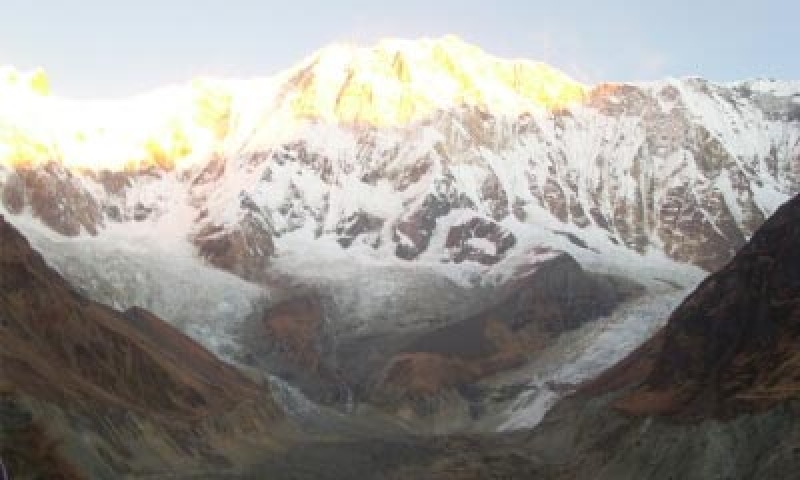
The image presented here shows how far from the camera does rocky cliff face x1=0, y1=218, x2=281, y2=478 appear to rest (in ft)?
329

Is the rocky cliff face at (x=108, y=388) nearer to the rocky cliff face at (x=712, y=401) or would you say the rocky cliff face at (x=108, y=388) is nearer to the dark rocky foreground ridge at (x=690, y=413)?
the dark rocky foreground ridge at (x=690, y=413)

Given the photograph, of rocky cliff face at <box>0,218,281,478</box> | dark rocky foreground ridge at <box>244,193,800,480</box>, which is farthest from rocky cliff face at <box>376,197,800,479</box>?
rocky cliff face at <box>0,218,281,478</box>

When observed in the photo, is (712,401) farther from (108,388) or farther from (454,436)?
(454,436)

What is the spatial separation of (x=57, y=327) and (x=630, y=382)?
55.5 meters

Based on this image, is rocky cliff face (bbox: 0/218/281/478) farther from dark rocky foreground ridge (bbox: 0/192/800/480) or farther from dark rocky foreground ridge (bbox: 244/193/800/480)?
dark rocky foreground ridge (bbox: 244/193/800/480)

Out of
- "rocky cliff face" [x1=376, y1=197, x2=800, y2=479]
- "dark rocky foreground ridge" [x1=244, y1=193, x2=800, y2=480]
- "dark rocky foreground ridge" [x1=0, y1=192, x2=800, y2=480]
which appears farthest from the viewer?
"dark rocky foreground ridge" [x1=0, y1=192, x2=800, y2=480]

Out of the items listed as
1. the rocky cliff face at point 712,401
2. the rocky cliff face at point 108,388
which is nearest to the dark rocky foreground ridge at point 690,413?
the rocky cliff face at point 712,401

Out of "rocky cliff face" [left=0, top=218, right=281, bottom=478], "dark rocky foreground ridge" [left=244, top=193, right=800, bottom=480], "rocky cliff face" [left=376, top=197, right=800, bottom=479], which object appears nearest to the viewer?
"rocky cliff face" [left=376, top=197, right=800, bottom=479]

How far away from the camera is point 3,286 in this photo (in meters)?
124

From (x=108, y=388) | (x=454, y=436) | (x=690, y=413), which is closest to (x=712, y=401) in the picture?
(x=690, y=413)

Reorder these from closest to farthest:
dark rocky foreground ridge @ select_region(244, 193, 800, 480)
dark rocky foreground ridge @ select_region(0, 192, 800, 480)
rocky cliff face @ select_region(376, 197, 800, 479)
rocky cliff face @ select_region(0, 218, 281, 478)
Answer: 1. rocky cliff face @ select_region(376, 197, 800, 479)
2. dark rocky foreground ridge @ select_region(244, 193, 800, 480)
3. dark rocky foreground ridge @ select_region(0, 192, 800, 480)
4. rocky cliff face @ select_region(0, 218, 281, 478)

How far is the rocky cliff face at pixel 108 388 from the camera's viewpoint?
100188 mm

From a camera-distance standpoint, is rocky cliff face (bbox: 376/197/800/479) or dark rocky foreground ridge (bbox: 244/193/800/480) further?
dark rocky foreground ridge (bbox: 244/193/800/480)

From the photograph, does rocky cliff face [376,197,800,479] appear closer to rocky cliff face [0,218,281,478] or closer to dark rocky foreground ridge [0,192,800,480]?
dark rocky foreground ridge [0,192,800,480]
